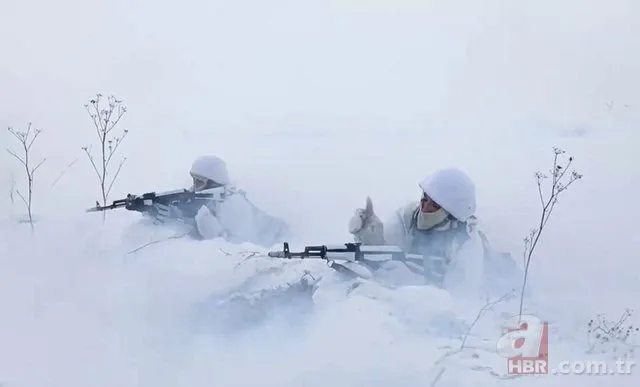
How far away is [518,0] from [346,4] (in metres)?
0.46

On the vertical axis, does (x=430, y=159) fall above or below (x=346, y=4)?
below

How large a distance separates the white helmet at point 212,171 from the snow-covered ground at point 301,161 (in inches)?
0.9

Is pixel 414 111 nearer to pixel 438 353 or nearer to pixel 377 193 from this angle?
pixel 377 193

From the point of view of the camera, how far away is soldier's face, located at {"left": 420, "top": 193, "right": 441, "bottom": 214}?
80.7 inches

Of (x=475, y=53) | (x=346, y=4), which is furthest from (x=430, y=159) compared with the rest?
(x=346, y=4)

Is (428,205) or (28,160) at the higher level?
(28,160)

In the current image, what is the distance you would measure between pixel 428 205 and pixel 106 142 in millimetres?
879

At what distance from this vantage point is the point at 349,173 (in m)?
2.18

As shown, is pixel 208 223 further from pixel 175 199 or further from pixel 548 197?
pixel 548 197

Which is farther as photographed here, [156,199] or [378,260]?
[156,199]

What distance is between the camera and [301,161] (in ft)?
7.18

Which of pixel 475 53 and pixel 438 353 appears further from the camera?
pixel 475 53

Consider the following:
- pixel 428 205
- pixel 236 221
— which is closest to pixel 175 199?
pixel 236 221

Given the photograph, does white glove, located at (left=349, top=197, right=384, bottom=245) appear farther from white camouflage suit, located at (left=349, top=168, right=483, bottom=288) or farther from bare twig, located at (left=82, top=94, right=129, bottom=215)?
bare twig, located at (left=82, top=94, right=129, bottom=215)
